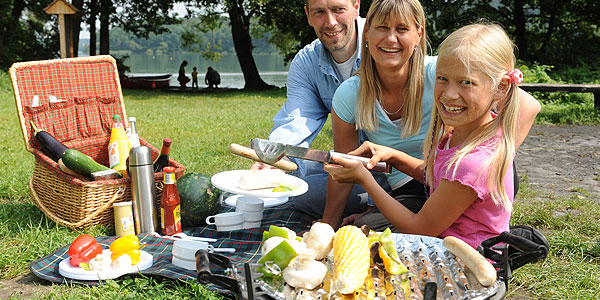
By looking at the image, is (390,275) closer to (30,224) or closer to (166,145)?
(166,145)

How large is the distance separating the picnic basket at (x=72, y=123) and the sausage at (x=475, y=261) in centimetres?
242

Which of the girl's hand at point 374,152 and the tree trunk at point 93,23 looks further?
the tree trunk at point 93,23

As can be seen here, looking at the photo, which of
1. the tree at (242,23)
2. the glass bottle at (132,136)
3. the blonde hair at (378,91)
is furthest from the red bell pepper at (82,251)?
the tree at (242,23)

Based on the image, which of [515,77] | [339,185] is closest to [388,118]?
[339,185]

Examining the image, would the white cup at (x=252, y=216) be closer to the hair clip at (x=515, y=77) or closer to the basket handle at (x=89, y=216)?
the basket handle at (x=89, y=216)

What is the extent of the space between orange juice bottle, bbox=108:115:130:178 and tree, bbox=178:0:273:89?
16.7m

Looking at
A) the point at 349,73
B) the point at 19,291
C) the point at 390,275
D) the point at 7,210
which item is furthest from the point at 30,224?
the point at 390,275

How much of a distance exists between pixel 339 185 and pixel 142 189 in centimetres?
128

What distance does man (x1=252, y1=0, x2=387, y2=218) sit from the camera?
389 centimetres

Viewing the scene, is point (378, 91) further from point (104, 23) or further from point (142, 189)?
point (104, 23)

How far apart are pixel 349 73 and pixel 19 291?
258 cm

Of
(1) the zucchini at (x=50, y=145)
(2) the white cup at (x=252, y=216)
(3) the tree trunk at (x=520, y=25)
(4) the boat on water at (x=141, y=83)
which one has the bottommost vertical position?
(4) the boat on water at (x=141, y=83)

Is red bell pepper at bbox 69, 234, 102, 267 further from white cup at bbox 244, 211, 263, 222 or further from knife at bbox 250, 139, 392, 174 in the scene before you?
knife at bbox 250, 139, 392, 174

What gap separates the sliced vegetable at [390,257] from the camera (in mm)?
1866
